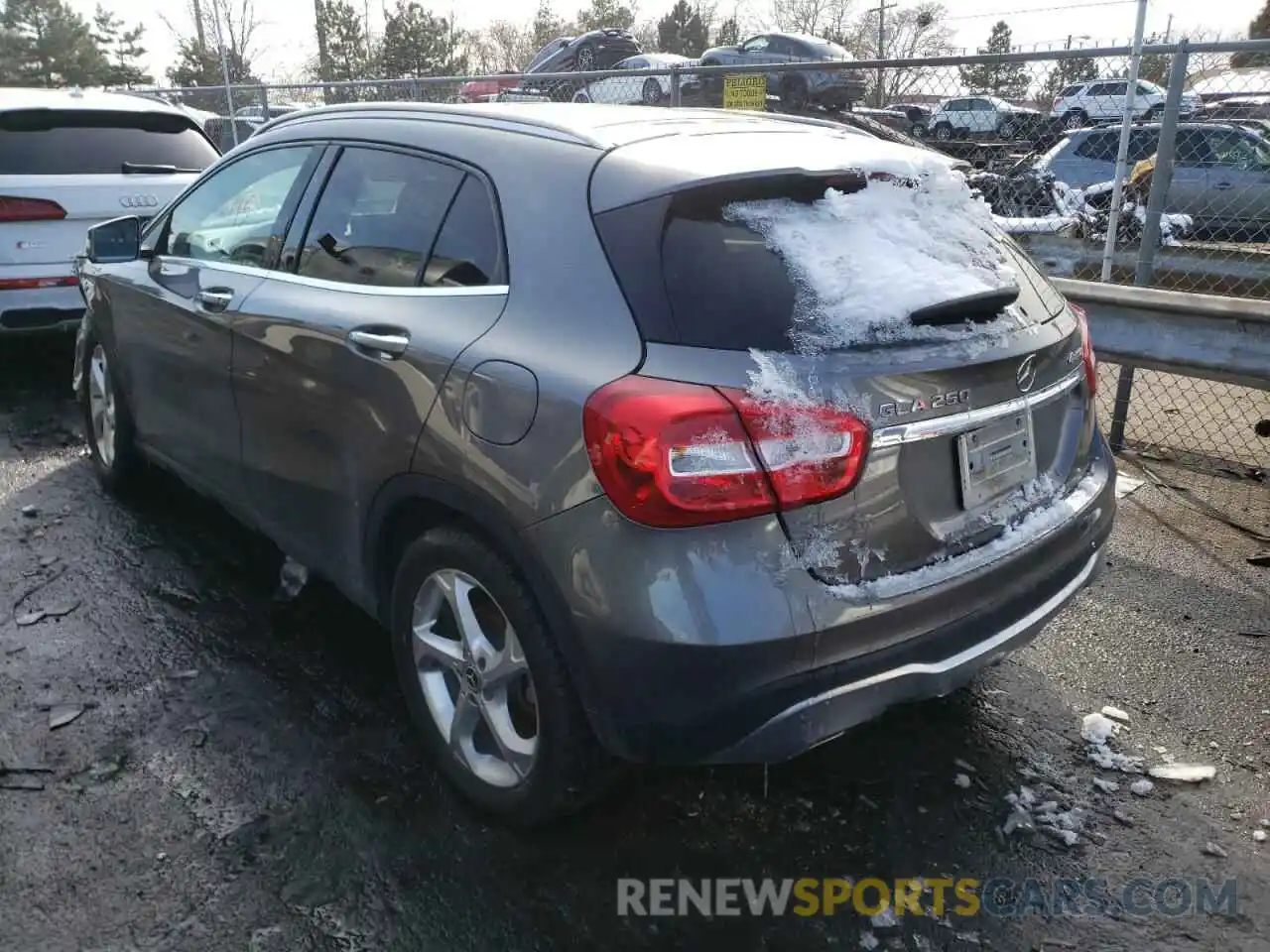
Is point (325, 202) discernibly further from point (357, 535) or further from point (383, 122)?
point (357, 535)

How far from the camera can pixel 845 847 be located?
8.50 feet

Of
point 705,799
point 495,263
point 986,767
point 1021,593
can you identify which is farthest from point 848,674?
point 495,263

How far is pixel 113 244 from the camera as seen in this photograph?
166 inches

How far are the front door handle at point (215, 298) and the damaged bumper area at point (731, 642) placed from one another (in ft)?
6.07

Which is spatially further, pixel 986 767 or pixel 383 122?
pixel 383 122

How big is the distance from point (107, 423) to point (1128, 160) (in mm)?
5927

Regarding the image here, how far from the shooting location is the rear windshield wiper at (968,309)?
2314 mm

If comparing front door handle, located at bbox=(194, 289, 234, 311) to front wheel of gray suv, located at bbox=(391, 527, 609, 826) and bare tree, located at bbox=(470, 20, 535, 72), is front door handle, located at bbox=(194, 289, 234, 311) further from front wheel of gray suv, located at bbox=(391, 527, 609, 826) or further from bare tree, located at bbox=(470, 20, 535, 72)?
bare tree, located at bbox=(470, 20, 535, 72)

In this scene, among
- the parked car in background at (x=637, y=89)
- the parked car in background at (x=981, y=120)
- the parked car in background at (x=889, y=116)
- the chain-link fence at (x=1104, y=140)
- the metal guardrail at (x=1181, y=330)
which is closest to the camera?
the metal guardrail at (x=1181, y=330)

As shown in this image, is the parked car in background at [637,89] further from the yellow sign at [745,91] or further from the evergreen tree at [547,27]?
the evergreen tree at [547,27]

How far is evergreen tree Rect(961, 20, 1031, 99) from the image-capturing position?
5.98 m

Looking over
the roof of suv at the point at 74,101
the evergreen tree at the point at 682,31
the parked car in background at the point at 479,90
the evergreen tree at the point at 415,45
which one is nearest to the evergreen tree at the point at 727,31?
the evergreen tree at the point at 682,31

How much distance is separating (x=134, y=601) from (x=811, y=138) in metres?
2.98

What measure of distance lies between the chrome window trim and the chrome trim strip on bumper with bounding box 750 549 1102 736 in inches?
47.8
